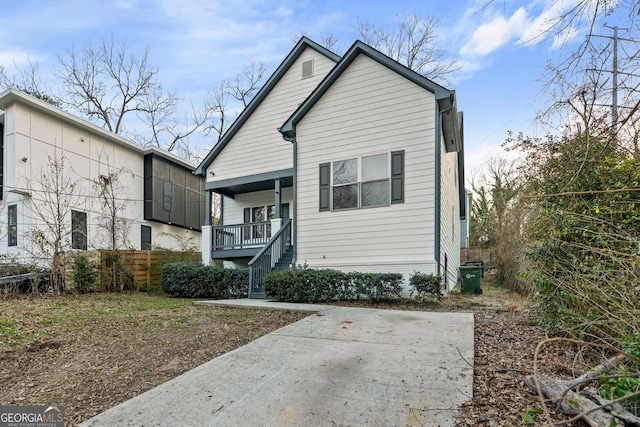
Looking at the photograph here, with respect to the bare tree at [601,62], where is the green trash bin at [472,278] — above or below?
below

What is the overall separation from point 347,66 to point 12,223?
13449 millimetres

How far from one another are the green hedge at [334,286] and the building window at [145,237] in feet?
38.1

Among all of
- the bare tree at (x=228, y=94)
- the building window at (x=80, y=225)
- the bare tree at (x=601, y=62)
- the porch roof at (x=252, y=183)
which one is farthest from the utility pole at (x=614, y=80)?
the bare tree at (x=228, y=94)

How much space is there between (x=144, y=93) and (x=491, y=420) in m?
27.8

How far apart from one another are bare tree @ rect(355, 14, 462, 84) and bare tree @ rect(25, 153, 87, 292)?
56.4ft

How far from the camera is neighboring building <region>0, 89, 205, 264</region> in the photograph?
41.7 ft

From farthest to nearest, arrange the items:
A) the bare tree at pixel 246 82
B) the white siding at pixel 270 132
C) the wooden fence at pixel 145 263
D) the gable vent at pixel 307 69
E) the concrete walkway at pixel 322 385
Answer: the bare tree at pixel 246 82, the wooden fence at pixel 145 263, the gable vent at pixel 307 69, the white siding at pixel 270 132, the concrete walkway at pixel 322 385

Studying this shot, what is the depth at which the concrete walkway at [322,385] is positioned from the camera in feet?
9.41

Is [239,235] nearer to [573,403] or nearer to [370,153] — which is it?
[370,153]

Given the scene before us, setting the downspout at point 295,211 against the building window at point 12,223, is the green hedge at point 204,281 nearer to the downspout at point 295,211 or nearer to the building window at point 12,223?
the downspout at point 295,211

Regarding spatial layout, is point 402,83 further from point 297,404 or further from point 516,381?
→ point 297,404

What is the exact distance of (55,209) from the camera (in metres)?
13.1

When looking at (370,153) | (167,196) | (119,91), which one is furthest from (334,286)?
(119,91)

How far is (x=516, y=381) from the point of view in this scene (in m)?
3.35
